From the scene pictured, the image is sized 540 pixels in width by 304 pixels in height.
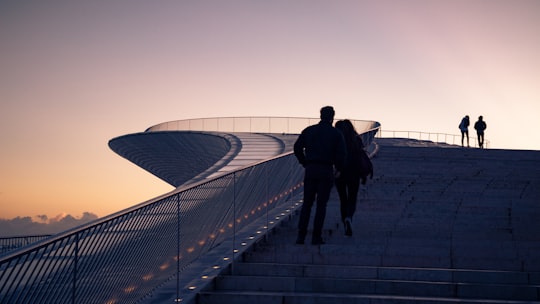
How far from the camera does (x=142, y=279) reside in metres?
6.05

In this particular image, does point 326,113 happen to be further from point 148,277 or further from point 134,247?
point 134,247

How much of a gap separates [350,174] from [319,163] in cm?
133

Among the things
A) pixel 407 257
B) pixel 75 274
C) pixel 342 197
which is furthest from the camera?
pixel 342 197

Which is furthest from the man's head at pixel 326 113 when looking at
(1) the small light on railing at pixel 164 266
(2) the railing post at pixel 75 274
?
(2) the railing post at pixel 75 274

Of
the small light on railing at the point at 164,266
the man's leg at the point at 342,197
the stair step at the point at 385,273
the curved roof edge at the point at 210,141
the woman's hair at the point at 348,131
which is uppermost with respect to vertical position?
the curved roof edge at the point at 210,141

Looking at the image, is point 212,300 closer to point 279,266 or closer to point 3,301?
point 279,266

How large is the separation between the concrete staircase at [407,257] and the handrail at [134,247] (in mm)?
452

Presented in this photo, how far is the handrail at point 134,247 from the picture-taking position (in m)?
4.10

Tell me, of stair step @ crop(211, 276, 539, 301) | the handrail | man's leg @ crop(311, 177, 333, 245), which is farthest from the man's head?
stair step @ crop(211, 276, 539, 301)

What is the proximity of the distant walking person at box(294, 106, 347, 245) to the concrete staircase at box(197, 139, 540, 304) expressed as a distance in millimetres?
326

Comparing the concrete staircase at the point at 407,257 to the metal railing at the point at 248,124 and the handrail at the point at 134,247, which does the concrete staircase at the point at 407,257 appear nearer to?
the handrail at the point at 134,247

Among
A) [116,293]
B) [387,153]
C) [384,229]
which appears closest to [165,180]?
[387,153]

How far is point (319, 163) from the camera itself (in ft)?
27.4

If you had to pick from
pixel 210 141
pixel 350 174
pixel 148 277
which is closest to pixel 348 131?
pixel 350 174
